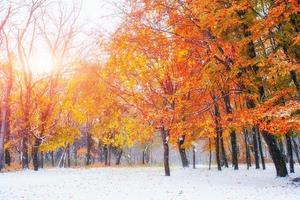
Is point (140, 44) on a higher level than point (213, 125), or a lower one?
higher

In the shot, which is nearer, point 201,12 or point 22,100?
point 201,12

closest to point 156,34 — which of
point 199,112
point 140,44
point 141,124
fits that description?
point 140,44

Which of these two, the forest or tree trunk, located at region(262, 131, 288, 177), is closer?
the forest

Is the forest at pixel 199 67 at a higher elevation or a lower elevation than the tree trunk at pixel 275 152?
higher

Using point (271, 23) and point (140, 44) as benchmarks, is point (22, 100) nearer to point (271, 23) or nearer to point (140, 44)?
point (140, 44)

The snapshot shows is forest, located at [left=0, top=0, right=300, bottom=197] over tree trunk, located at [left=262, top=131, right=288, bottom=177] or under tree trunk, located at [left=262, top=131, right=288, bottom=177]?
over

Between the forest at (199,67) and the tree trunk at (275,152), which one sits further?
the tree trunk at (275,152)

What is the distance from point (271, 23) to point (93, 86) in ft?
49.8

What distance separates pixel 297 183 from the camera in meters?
18.8

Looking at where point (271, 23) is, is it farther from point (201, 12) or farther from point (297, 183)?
point (297, 183)

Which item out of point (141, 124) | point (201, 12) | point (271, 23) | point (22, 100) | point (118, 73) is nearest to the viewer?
point (271, 23)

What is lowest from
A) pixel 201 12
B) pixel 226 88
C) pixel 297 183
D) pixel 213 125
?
pixel 297 183

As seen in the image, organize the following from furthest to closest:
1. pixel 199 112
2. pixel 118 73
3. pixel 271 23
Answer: pixel 118 73 → pixel 199 112 → pixel 271 23

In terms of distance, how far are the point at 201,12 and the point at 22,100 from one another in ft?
83.9
